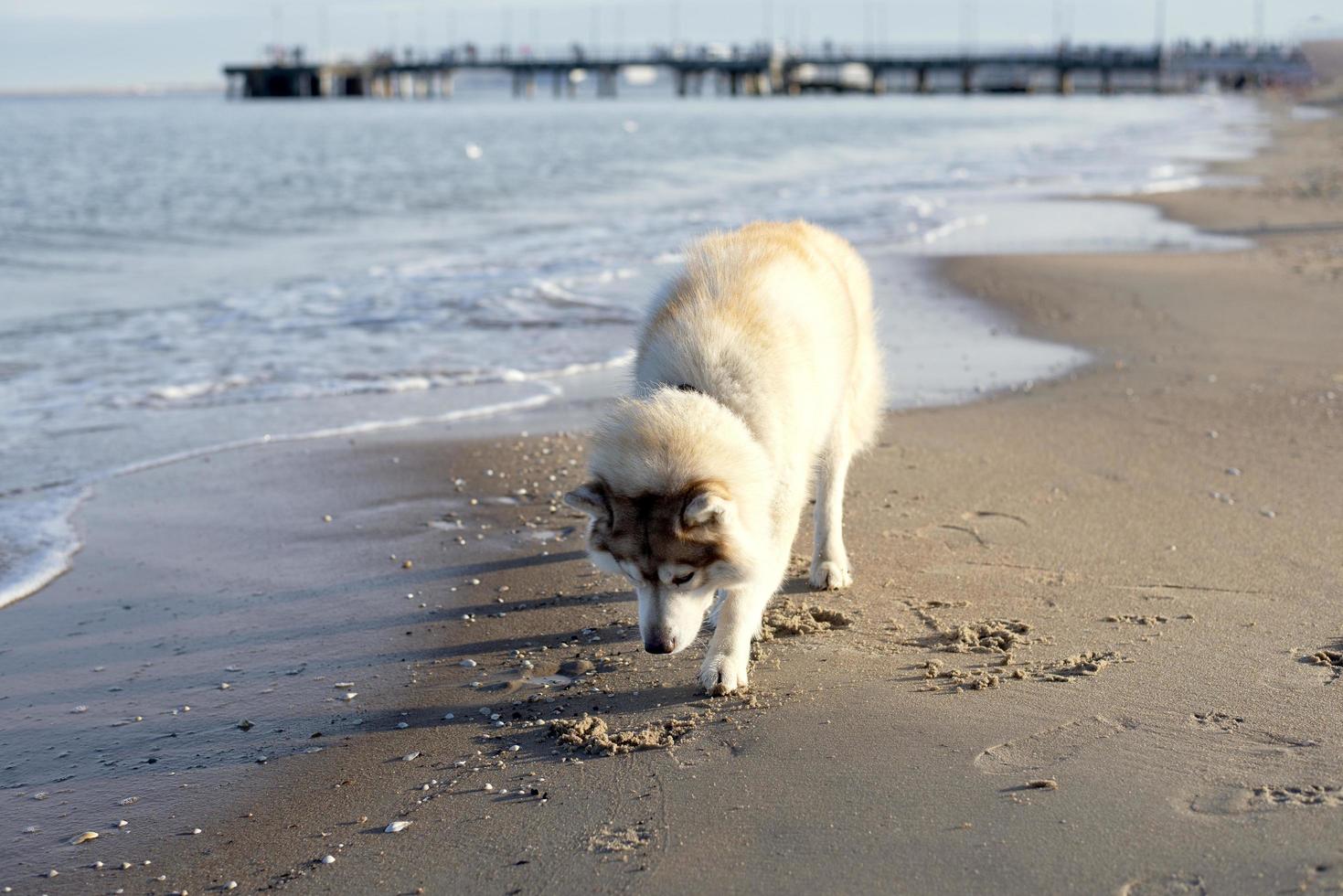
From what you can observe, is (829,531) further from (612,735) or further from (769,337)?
(612,735)

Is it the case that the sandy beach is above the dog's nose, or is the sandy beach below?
below

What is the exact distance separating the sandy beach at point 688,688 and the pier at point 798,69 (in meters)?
105

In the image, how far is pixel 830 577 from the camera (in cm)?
518

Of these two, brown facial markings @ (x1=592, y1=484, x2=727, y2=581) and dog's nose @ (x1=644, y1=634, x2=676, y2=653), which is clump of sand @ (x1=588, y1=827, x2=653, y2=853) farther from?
brown facial markings @ (x1=592, y1=484, x2=727, y2=581)

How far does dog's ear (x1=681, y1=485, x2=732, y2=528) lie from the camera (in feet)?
12.1

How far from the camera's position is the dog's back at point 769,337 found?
4.25 metres

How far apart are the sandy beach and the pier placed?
105 meters

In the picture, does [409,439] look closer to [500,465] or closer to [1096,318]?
[500,465]

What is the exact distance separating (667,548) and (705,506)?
0.20 metres

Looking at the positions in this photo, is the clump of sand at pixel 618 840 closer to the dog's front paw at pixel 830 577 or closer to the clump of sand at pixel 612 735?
the clump of sand at pixel 612 735

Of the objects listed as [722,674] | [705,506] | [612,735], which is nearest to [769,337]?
[705,506]

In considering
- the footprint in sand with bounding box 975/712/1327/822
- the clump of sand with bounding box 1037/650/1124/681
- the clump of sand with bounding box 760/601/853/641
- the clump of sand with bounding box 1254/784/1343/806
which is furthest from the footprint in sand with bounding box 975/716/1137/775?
the clump of sand with bounding box 760/601/853/641

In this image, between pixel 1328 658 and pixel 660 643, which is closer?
pixel 660 643

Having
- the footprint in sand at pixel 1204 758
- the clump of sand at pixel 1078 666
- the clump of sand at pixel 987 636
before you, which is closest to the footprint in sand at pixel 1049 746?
the footprint in sand at pixel 1204 758
